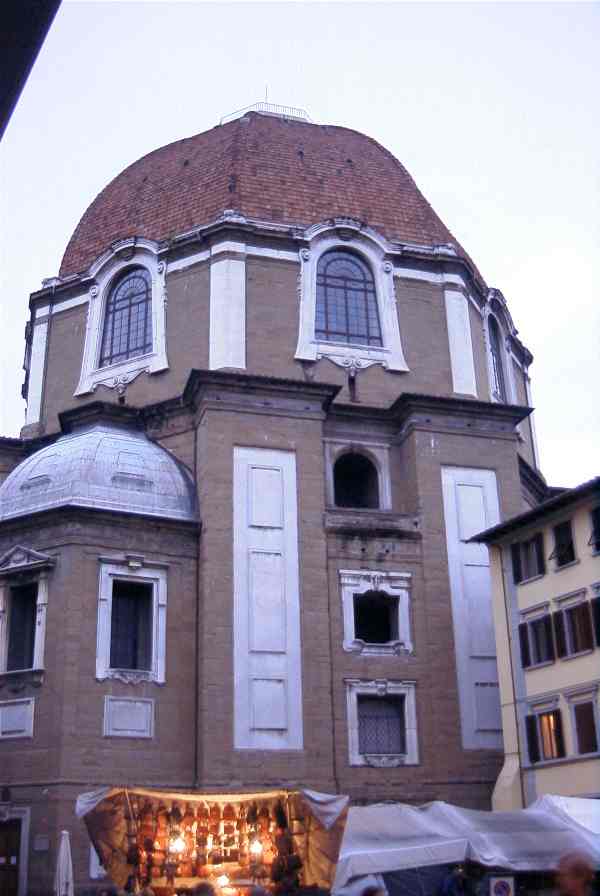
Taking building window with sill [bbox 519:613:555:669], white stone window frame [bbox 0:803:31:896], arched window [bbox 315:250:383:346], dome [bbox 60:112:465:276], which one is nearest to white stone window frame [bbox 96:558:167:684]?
white stone window frame [bbox 0:803:31:896]

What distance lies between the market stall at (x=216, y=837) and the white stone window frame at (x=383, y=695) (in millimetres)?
6632

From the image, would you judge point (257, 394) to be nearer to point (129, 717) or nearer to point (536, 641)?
point (129, 717)

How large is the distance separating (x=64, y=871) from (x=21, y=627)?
6.70m

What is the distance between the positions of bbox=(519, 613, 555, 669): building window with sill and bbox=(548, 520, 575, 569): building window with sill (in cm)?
125

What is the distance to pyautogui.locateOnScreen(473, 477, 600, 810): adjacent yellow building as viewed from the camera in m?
22.3

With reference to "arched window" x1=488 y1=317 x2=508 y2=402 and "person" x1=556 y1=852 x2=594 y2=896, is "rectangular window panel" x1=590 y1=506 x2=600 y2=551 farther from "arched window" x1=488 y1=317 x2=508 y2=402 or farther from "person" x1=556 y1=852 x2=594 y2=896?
"person" x1=556 y1=852 x2=594 y2=896

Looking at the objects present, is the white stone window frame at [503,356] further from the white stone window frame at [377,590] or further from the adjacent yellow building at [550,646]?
the adjacent yellow building at [550,646]

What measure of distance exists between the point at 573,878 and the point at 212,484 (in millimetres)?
21059

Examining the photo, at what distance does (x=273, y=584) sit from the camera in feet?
84.5

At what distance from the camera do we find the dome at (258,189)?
32.5 metres

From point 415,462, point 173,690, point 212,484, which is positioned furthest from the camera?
point 415,462

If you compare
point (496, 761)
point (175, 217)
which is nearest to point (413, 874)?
point (496, 761)

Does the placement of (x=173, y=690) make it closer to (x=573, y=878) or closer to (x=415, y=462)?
(x=415, y=462)

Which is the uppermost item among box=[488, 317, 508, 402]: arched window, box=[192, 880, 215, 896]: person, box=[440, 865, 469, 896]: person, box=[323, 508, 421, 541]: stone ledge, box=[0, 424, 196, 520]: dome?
box=[488, 317, 508, 402]: arched window
